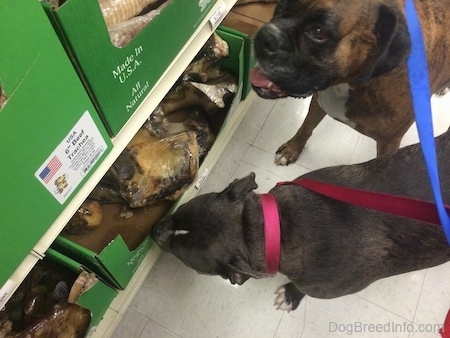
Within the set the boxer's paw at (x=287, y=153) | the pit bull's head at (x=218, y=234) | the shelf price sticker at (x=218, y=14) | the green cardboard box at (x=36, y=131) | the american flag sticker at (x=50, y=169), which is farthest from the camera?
the boxer's paw at (x=287, y=153)

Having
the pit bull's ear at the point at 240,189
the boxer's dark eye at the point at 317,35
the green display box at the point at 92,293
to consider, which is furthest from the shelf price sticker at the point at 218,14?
the green display box at the point at 92,293

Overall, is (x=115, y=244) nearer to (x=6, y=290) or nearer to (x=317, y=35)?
(x=6, y=290)

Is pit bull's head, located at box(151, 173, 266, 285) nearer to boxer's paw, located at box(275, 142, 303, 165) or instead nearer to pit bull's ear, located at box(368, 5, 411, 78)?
pit bull's ear, located at box(368, 5, 411, 78)

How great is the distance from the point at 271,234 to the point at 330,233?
5.4 inches

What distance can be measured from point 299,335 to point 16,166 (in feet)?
3.22

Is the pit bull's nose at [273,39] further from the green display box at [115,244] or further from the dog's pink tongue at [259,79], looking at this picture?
the green display box at [115,244]

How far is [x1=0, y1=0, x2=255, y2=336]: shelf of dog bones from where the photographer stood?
945 mm

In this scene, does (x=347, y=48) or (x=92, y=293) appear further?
(x=92, y=293)

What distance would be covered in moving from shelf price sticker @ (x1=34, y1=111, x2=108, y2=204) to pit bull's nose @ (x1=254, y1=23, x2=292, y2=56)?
0.37 metres

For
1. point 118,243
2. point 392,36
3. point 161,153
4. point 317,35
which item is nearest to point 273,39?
point 317,35

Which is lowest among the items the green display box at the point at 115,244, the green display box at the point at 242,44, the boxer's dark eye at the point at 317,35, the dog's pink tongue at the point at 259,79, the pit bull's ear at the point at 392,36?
the green display box at the point at 115,244

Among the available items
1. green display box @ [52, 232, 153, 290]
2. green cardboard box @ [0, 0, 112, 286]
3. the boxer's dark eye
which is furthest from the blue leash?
green display box @ [52, 232, 153, 290]

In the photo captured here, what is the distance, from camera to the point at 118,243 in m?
0.94

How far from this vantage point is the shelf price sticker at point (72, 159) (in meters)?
0.63
